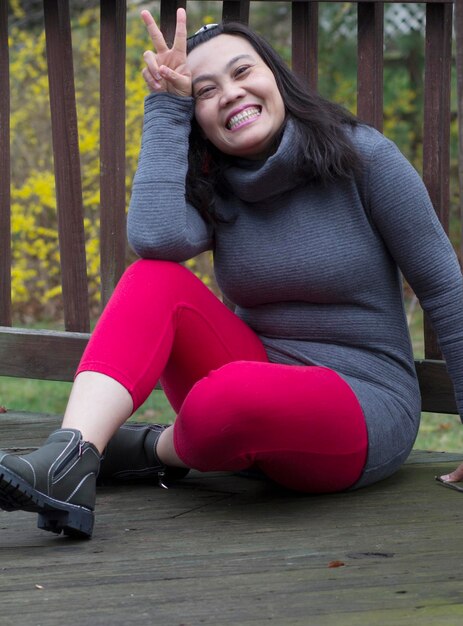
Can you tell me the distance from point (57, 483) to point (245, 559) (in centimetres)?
35

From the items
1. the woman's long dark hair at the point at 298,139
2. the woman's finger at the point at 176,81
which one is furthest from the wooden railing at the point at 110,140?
the woman's finger at the point at 176,81

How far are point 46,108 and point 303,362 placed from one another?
4538 mm

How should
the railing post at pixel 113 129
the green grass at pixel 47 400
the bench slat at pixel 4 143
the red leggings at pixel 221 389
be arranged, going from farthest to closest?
the green grass at pixel 47 400, the bench slat at pixel 4 143, the railing post at pixel 113 129, the red leggings at pixel 221 389

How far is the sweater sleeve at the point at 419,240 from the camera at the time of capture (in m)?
2.12

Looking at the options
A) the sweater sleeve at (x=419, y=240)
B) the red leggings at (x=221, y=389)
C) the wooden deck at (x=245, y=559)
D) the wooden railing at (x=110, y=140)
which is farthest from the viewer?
the wooden railing at (x=110, y=140)

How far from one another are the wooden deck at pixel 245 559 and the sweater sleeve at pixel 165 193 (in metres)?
0.53

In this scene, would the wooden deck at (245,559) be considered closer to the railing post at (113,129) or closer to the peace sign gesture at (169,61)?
the railing post at (113,129)

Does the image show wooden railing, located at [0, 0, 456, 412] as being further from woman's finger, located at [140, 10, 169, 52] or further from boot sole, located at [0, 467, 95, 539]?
boot sole, located at [0, 467, 95, 539]

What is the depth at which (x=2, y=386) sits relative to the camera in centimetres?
569

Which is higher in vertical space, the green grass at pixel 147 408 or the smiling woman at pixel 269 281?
the smiling woman at pixel 269 281

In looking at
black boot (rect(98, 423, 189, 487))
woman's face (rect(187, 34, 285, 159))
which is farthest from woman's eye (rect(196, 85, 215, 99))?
black boot (rect(98, 423, 189, 487))

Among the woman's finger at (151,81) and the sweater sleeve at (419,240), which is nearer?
the sweater sleeve at (419,240)

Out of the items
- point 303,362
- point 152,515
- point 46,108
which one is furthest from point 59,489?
point 46,108

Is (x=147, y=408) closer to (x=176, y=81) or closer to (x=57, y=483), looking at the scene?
(x=176, y=81)
